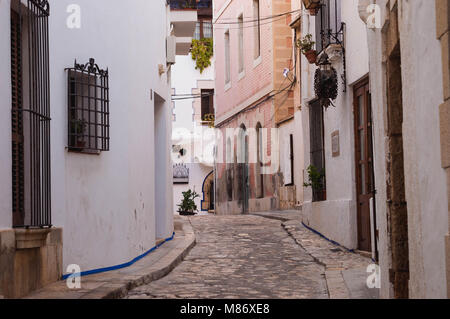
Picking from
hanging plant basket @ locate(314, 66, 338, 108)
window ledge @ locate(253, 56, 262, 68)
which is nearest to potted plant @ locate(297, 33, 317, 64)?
hanging plant basket @ locate(314, 66, 338, 108)

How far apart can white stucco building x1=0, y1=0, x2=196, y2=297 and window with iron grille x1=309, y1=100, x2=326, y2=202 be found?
10.4 ft

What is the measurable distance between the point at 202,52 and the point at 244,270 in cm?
2202

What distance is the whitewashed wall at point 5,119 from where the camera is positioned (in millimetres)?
6637

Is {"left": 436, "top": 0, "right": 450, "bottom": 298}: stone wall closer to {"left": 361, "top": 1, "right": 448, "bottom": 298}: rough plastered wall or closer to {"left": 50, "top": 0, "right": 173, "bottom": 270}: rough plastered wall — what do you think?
{"left": 361, "top": 1, "right": 448, "bottom": 298}: rough plastered wall

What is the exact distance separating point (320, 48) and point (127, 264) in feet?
17.8

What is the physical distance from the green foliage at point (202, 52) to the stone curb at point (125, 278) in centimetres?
1921

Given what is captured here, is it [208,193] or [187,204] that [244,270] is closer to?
[187,204]

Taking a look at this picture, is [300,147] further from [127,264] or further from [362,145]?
[127,264]

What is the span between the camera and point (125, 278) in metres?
8.35

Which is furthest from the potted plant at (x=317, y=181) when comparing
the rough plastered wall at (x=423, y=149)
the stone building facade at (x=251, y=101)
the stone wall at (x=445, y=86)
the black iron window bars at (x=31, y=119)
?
the stone wall at (x=445, y=86)

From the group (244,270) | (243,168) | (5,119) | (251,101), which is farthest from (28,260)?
(243,168)

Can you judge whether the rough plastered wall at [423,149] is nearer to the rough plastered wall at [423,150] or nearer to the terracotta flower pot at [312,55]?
the rough plastered wall at [423,150]

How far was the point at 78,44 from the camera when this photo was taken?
8781 millimetres

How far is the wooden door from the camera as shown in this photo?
10.6m
